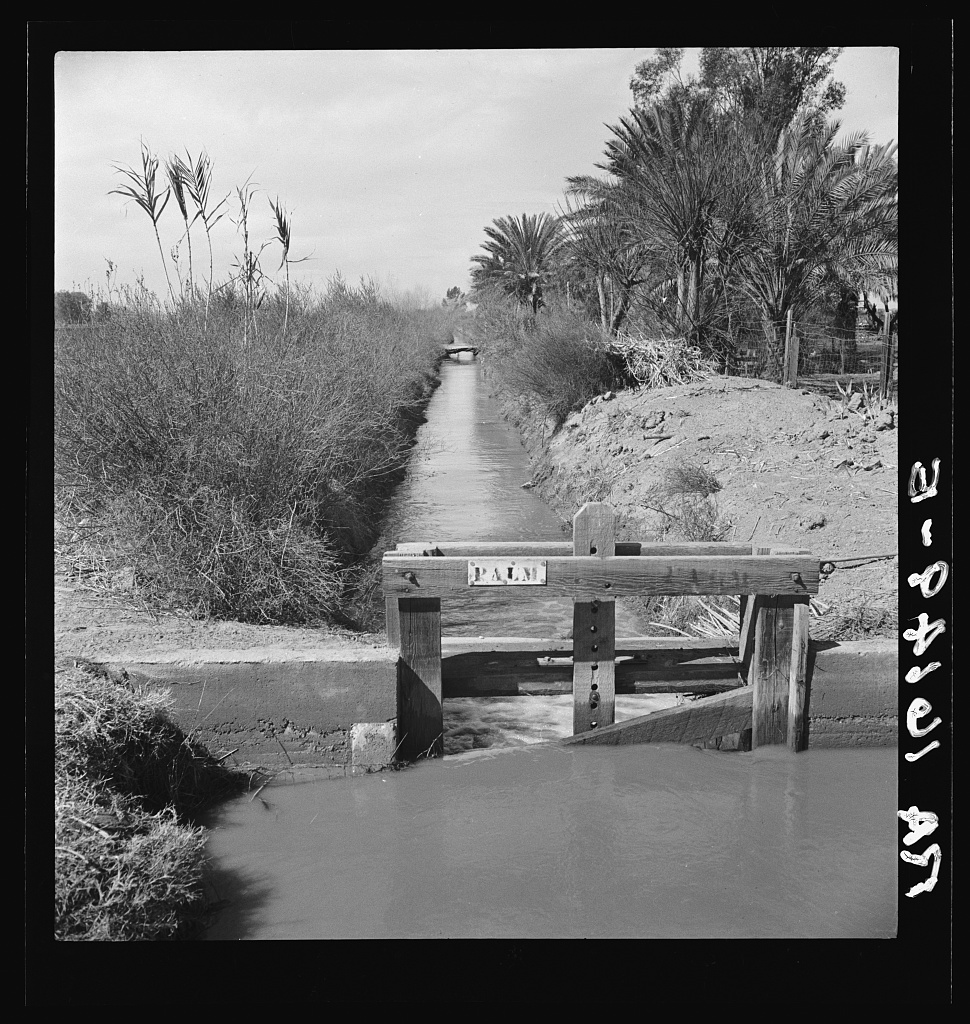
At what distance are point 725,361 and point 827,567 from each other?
13376 mm

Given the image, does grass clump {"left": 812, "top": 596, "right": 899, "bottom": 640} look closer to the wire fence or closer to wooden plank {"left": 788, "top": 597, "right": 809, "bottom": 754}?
wooden plank {"left": 788, "top": 597, "right": 809, "bottom": 754}

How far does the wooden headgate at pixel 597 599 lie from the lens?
17.9 ft

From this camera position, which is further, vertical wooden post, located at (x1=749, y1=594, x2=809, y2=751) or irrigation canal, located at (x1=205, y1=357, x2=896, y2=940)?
vertical wooden post, located at (x1=749, y1=594, x2=809, y2=751)

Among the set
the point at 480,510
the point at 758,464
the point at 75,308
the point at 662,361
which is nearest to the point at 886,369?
the point at 662,361

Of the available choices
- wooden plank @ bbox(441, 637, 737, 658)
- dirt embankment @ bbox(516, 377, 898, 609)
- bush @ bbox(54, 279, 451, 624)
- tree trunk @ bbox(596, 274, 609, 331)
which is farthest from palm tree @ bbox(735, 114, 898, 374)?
wooden plank @ bbox(441, 637, 737, 658)

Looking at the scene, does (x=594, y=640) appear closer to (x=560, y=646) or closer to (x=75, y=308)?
(x=560, y=646)

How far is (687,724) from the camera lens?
19.2 ft

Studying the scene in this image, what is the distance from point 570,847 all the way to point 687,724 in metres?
1.23

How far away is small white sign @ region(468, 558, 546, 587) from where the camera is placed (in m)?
5.40

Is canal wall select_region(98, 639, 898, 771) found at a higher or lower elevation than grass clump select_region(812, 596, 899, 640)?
lower

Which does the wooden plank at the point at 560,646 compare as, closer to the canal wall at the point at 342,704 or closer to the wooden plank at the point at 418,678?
the canal wall at the point at 342,704

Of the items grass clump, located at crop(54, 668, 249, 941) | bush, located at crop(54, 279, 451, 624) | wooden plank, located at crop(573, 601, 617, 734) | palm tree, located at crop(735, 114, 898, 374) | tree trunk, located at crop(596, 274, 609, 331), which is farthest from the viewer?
tree trunk, located at crop(596, 274, 609, 331)

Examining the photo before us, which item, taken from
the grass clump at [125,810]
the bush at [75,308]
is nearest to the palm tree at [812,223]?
the bush at [75,308]
